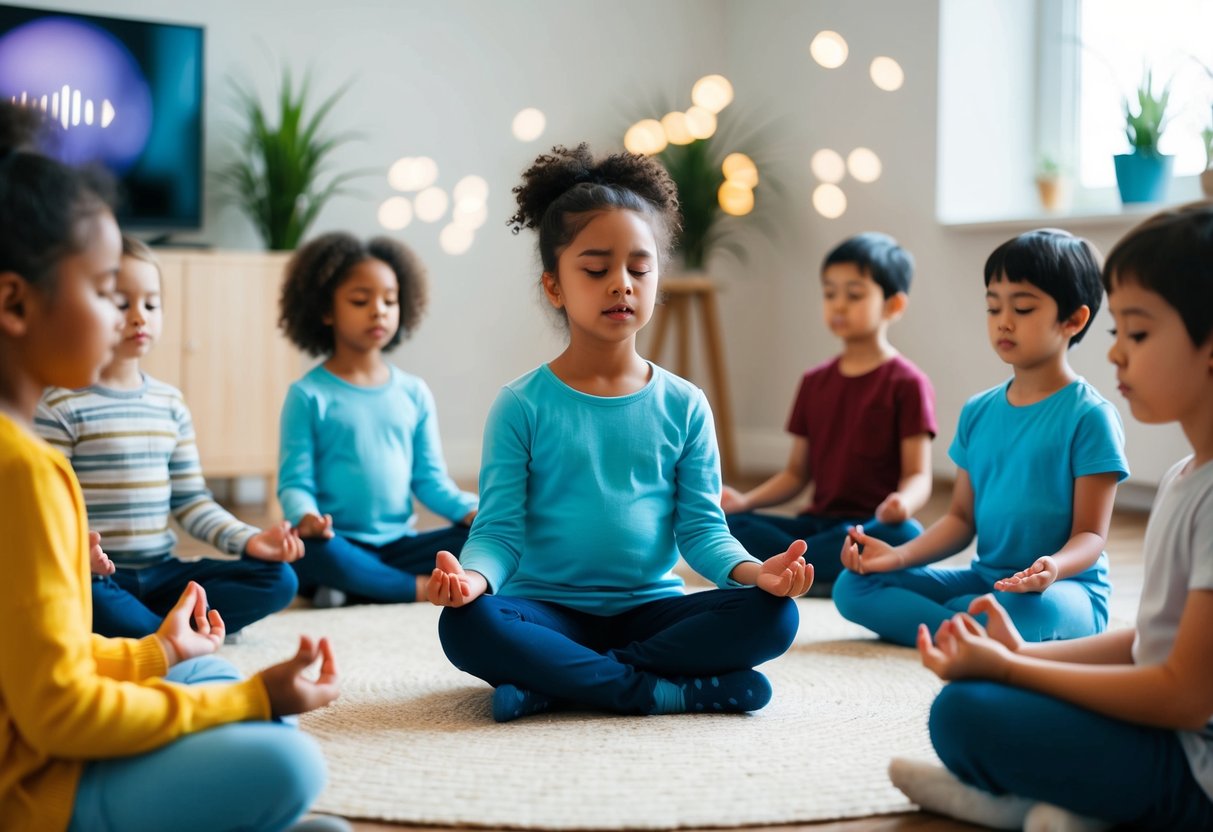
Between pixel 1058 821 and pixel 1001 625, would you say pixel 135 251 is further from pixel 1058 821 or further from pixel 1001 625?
pixel 1058 821

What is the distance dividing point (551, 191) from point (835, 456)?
43.3 inches

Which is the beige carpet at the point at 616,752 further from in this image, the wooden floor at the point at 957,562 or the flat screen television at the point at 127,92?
the flat screen television at the point at 127,92

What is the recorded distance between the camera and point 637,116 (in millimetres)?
4660

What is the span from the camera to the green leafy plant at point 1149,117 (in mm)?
3379

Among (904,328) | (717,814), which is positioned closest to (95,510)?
(717,814)

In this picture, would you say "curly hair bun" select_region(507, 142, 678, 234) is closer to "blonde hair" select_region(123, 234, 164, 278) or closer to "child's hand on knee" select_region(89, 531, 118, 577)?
"blonde hair" select_region(123, 234, 164, 278)

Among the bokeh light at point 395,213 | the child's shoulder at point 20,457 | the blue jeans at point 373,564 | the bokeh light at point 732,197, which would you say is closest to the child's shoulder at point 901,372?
the blue jeans at point 373,564

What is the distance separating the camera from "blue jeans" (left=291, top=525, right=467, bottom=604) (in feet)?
8.04

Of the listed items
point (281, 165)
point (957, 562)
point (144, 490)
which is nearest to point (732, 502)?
point (957, 562)

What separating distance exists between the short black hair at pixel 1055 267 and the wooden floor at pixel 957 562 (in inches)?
24.3

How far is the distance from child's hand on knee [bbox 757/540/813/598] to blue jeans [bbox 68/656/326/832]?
65 centimetres

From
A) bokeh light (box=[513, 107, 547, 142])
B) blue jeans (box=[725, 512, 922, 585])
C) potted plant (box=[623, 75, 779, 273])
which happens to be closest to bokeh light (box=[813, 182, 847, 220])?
potted plant (box=[623, 75, 779, 273])

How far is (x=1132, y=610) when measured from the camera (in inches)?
92.2

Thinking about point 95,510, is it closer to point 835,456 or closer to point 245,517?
point 835,456
